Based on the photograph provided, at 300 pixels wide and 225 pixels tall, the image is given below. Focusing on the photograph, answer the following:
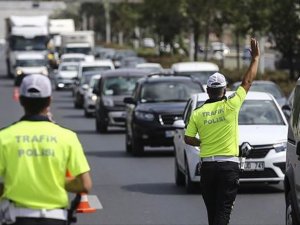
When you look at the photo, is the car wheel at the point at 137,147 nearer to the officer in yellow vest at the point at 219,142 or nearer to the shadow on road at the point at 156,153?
the shadow on road at the point at 156,153

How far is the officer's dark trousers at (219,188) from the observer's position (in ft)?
36.6

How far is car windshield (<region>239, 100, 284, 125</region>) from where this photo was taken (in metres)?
18.2

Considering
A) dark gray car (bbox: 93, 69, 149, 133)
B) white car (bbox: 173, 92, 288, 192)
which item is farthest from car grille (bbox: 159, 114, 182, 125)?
dark gray car (bbox: 93, 69, 149, 133)

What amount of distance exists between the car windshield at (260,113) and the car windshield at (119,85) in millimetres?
13775

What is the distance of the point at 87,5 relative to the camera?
132 metres

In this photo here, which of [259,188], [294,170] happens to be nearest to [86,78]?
[259,188]

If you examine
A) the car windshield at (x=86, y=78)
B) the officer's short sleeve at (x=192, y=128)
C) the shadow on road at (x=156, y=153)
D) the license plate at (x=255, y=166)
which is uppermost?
the officer's short sleeve at (x=192, y=128)

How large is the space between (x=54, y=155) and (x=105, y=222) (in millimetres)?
7405

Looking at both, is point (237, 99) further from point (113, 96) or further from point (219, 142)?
point (113, 96)

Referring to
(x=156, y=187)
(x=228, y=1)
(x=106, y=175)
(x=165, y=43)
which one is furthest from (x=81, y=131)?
(x=165, y=43)

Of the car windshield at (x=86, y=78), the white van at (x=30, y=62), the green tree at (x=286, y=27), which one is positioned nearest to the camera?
the car windshield at (x=86, y=78)

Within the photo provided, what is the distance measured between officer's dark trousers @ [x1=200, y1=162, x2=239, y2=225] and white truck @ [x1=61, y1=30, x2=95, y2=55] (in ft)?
234

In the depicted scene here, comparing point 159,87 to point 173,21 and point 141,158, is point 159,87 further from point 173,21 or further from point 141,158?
point 173,21

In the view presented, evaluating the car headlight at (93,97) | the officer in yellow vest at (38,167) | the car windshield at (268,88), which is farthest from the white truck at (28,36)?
the officer in yellow vest at (38,167)
